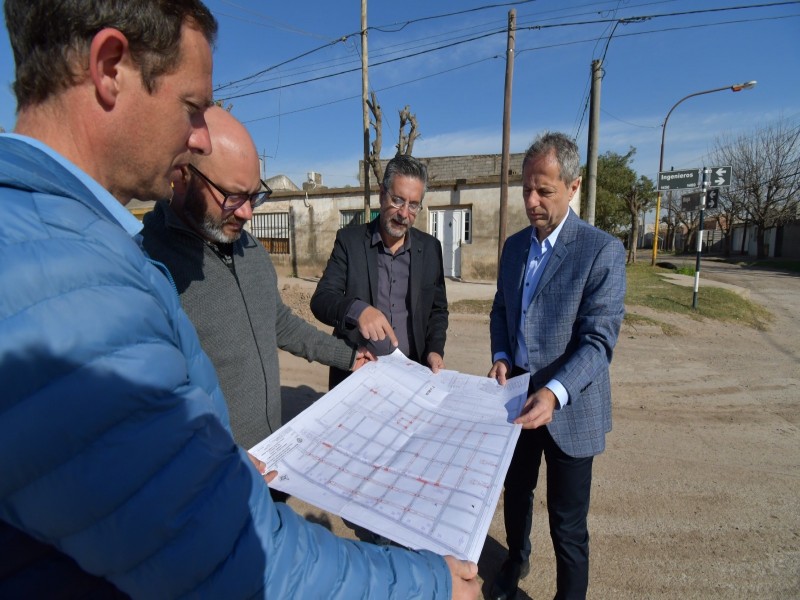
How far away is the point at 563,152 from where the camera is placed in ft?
6.81

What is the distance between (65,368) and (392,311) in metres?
2.19

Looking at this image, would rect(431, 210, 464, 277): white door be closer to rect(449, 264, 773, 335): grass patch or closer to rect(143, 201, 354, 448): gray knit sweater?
rect(449, 264, 773, 335): grass patch

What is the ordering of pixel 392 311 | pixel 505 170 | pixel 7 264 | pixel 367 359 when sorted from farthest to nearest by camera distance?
pixel 505 170, pixel 392 311, pixel 367 359, pixel 7 264

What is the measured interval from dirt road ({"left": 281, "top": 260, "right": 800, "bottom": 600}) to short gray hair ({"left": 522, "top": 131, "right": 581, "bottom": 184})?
2167 millimetres

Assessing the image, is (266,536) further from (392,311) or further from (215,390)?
(392,311)

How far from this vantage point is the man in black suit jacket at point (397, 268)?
2553 millimetres

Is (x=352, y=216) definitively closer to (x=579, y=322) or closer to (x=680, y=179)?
(x=680, y=179)

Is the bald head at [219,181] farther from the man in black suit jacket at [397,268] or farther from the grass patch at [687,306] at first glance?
the grass patch at [687,306]

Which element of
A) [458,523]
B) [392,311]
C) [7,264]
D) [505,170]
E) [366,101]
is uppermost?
[366,101]

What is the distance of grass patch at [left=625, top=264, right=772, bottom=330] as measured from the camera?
873cm

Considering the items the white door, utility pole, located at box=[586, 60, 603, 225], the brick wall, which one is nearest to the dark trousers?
utility pole, located at box=[586, 60, 603, 225]

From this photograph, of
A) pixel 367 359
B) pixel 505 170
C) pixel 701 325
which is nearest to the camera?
pixel 367 359

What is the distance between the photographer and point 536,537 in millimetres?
2781

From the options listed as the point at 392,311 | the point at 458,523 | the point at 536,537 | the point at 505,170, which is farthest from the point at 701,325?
the point at 458,523
